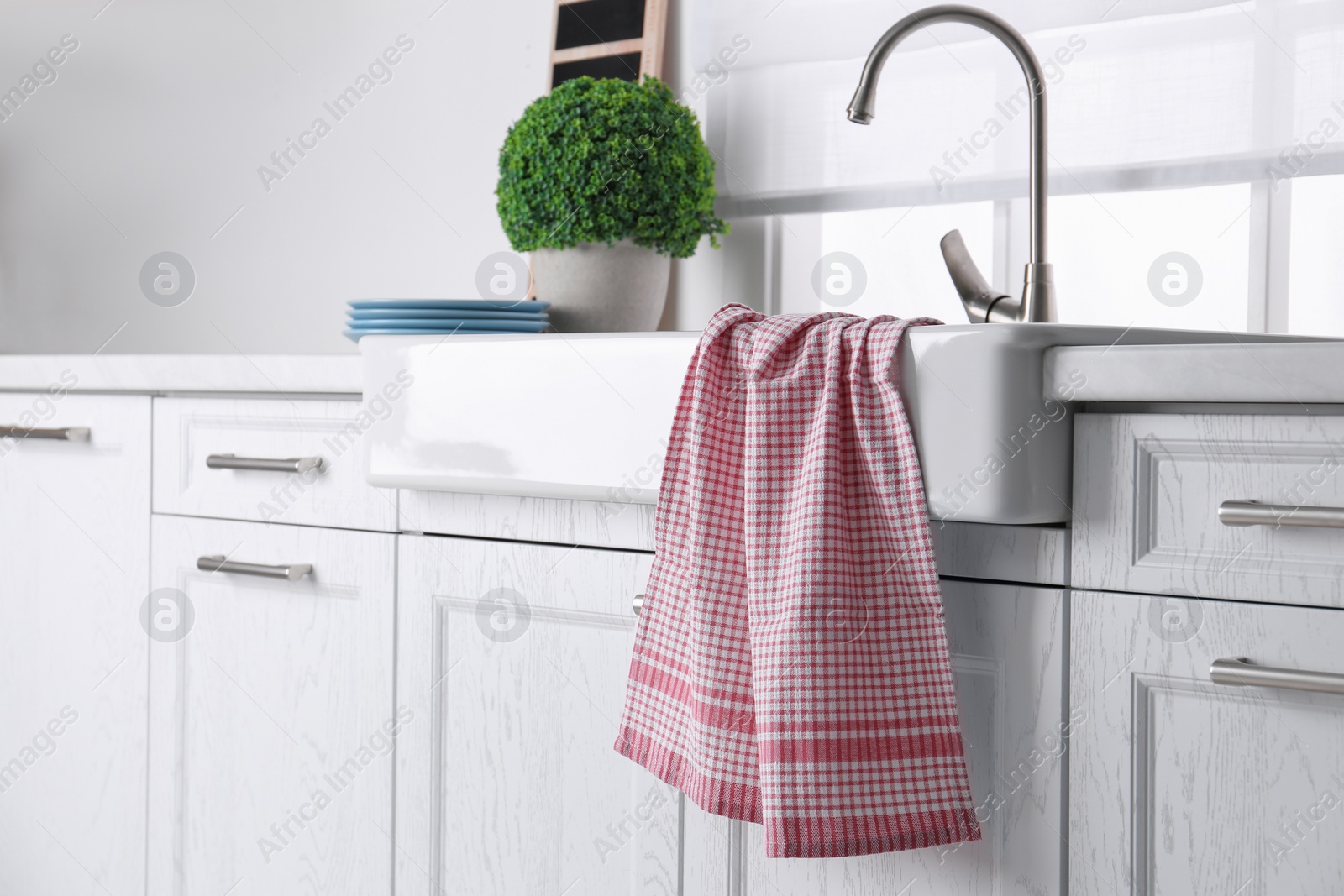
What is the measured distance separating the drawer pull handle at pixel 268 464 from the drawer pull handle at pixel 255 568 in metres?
0.10

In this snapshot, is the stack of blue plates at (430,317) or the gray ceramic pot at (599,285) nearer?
the stack of blue plates at (430,317)

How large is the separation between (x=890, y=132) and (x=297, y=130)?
103 cm

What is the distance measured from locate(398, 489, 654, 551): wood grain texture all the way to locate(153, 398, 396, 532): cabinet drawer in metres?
0.04

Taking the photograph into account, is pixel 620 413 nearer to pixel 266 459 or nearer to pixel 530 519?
pixel 530 519

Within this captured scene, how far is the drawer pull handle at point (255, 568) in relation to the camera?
45.5 inches

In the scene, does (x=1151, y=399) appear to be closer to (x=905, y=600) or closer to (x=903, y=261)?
(x=905, y=600)

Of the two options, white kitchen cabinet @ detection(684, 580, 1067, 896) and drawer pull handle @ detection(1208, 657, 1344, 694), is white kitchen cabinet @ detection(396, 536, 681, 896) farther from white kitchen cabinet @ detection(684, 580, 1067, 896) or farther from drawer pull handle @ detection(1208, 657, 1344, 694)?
drawer pull handle @ detection(1208, 657, 1344, 694)

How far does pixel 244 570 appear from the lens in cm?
119

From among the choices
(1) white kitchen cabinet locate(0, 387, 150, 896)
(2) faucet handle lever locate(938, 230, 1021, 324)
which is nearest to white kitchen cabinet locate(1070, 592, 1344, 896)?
(2) faucet handle lever locate(938, 230, 1021, 324)

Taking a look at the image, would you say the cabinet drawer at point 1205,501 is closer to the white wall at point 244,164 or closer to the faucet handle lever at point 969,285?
Result: the faucet handle lever at point 969,285

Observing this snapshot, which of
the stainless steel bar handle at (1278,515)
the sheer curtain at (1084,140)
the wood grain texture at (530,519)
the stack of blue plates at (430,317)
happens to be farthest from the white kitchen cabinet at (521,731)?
the sheer curtain at (1084,140)

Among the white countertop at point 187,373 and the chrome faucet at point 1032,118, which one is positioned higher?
the chrome faucet at point 1032,118

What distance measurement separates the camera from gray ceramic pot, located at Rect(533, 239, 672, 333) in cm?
138

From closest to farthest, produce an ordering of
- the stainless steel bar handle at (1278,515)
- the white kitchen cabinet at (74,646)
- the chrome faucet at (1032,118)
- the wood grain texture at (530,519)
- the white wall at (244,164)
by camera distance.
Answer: the stainless steel bar handle at (1278,515) < the wood grain texture at (530,519) < the chrome faucet at (1032,118) < the white kitchen cabinet at (74,646) < the white wall at (244,164)
